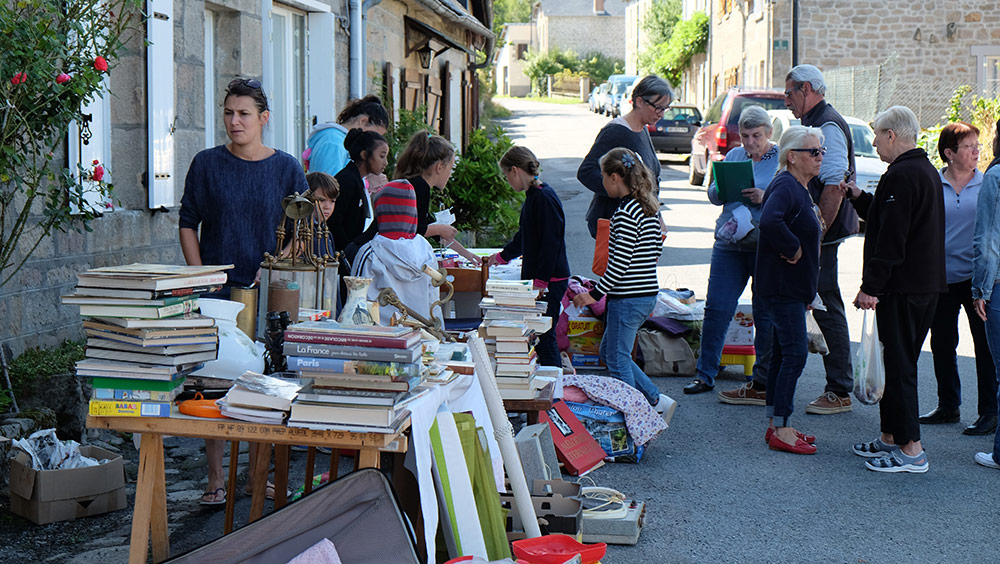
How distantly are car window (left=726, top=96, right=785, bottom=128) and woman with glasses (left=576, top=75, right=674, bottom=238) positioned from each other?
452 inches

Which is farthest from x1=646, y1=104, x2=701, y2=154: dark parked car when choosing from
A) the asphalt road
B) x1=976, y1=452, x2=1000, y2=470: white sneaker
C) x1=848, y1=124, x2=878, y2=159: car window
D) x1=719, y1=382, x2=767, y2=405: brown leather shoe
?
x1=976, y1=452, x2=1000, y2=470: white sneaker

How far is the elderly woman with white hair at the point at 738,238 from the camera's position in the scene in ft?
22.1

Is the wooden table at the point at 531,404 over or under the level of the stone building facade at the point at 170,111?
under

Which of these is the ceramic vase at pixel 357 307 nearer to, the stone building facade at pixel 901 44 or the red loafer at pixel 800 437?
the red loafer at pixel 800 437

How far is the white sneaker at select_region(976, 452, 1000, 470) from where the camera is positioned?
562cm

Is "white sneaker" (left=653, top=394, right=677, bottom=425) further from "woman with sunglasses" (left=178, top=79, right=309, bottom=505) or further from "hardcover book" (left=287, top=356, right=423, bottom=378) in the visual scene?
"hardcover book" (left=287, top=356, right=423, bottom=378)

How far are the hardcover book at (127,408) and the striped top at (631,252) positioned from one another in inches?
122

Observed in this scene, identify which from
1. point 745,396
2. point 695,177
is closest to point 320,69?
point 745,396

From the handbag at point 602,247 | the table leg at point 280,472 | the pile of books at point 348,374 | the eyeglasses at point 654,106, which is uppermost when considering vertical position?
the eyeglasses at point 654,106

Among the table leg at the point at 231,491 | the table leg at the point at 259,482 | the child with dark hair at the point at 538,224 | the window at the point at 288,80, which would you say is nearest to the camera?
the table leg at the point at 259,482

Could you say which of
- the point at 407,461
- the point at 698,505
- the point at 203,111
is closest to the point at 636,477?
the point at 698,505

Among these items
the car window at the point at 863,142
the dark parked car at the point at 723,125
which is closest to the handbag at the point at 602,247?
the dark parked car at the point at 723,125

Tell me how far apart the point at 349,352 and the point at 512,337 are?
64.0 inches

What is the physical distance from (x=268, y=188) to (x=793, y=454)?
3.20 m
